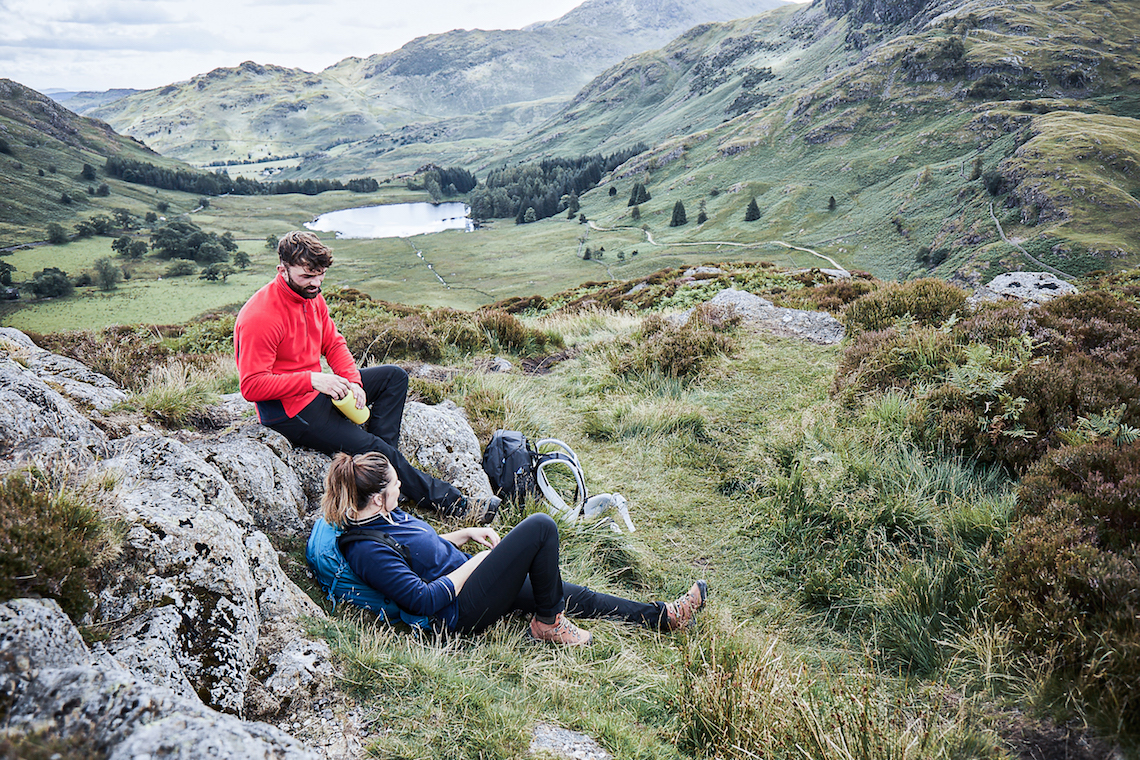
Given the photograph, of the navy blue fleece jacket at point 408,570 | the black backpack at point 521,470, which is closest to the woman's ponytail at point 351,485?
the navy blue fleece jacket at point 408,570

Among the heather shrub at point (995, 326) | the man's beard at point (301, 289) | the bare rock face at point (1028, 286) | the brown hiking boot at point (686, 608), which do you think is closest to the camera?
the brown hiking boot at point (686, 608)

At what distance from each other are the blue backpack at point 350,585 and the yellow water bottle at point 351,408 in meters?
1.60

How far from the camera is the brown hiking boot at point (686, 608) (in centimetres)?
454

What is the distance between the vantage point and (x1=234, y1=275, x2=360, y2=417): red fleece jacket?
4922 mm

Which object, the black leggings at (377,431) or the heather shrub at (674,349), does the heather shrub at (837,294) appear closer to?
the heather shrub at (674,349)

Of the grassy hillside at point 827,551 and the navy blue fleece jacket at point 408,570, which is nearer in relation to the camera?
the grassy hillside at point 827,551

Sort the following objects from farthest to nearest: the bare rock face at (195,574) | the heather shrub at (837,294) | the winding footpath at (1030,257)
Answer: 1. the winding footpath at (1030,257)
2. the heather shrub at (837,294)
3. the bare rock face at (195,574)

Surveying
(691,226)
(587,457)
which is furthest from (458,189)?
(587,457)

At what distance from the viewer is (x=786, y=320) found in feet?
38.9

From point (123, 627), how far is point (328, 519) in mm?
1507

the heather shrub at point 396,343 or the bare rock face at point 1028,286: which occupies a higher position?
the heather shrub at point 396,343

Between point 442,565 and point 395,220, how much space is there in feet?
615

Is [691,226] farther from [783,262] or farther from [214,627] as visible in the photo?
[214,627]

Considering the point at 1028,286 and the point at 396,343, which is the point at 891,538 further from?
the point at 1028,286
